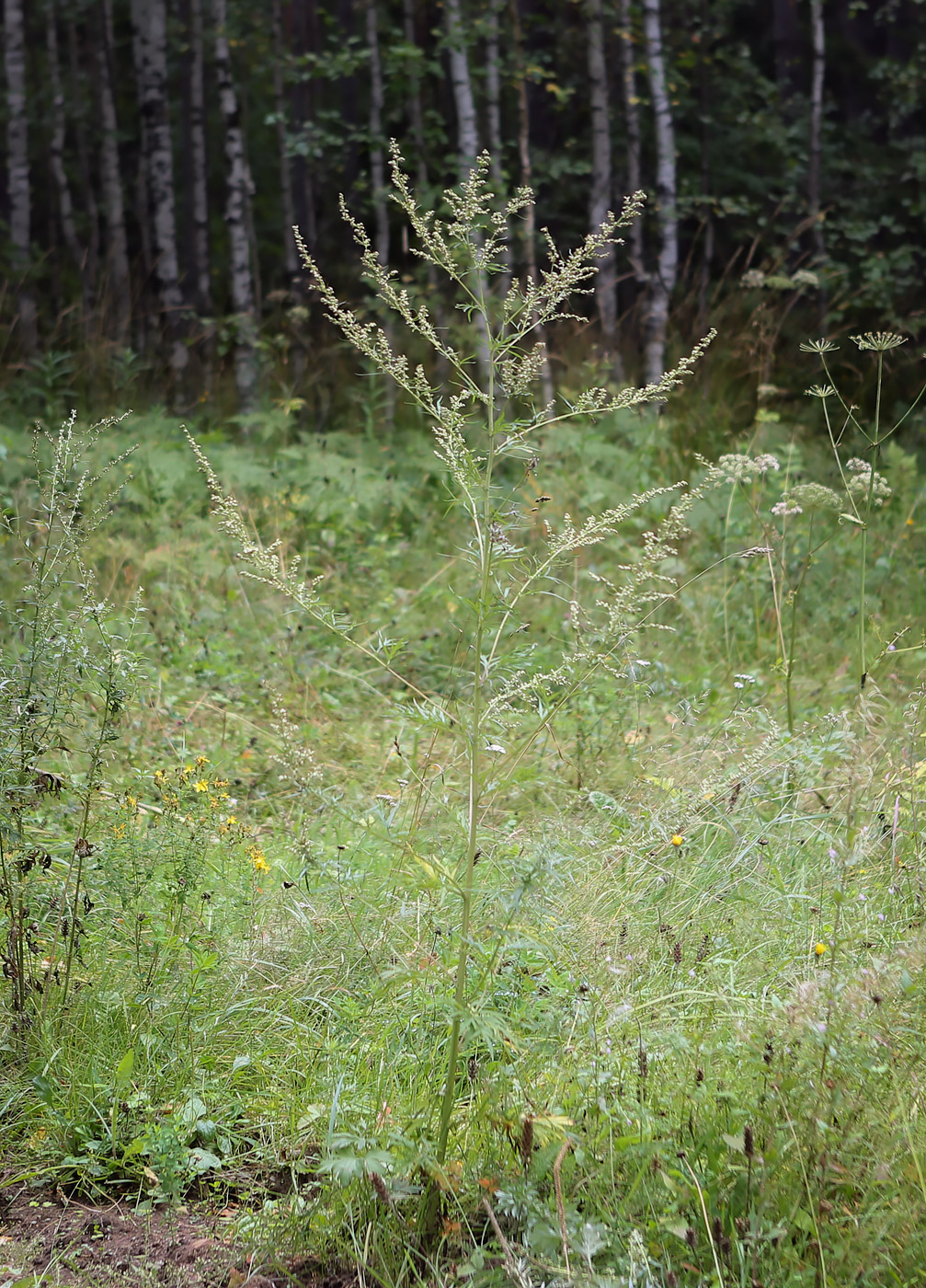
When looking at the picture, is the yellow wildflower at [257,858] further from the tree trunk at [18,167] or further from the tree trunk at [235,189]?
the tree trunk at [18,167]

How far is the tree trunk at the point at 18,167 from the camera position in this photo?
10.9 meters

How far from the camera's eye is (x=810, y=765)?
336 centimetres

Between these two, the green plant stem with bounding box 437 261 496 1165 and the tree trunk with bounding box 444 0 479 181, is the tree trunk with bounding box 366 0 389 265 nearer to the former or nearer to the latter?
the tree trunk with bounding box 444 0 479 181

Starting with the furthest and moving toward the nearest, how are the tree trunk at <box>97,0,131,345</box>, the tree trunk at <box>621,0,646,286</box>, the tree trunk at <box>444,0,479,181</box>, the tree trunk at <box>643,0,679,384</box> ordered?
the tree trunk at <box>97,0,131,345</box> < the tree trunk at <box>621,0,646,286</box> < the tree trunk at <box>643,0,679,384</box> < the tree trunk at <box>444,0,479,181</box>

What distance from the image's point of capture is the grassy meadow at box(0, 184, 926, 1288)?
1.78 metres

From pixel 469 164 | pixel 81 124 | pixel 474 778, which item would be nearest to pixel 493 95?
pixel 469 164

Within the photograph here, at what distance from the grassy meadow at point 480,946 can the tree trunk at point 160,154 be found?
268 inches

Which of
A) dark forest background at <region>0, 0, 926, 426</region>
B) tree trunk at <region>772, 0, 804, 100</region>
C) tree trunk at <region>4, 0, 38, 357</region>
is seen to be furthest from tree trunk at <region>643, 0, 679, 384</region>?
tree trunk at <region>4, 0, 38, 357</region>

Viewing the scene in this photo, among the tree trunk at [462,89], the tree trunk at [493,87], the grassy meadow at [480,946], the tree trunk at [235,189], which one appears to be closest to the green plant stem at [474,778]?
the grassy meadow at [480,946]

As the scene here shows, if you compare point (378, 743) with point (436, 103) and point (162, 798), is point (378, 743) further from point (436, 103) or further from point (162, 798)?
point (436, 103)

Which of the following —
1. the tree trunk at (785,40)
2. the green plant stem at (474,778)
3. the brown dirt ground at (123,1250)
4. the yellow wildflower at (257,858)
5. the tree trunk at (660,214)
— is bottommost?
the brown dirt ground at (123,1250)

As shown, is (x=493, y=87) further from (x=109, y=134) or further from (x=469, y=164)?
(x=109, y=134)

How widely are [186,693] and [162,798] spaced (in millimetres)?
1116

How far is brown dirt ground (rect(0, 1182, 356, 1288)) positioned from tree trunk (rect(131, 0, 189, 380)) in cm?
865
